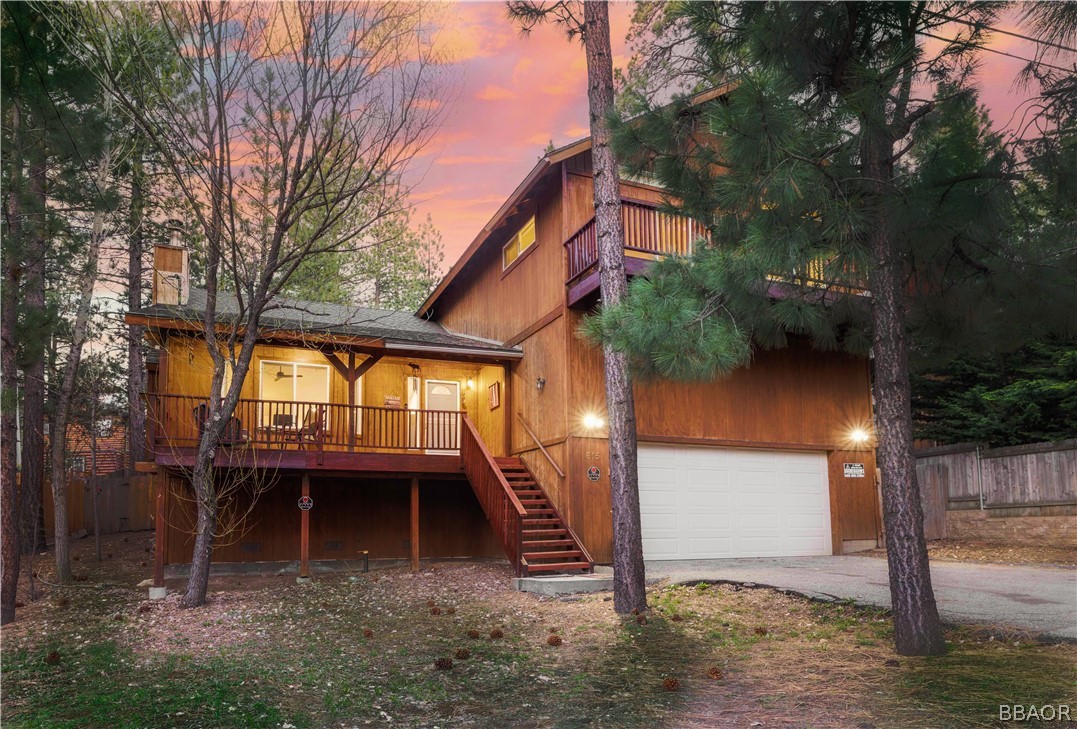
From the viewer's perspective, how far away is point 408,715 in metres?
4.71

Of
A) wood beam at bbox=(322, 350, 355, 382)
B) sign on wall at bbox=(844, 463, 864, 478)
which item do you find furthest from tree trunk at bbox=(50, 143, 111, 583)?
sign on wall at bbox=(844, 463, 864, 478)

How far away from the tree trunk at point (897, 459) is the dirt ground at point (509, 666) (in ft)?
0.78

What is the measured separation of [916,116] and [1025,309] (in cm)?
204

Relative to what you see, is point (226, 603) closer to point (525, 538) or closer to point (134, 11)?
point (525, 538)

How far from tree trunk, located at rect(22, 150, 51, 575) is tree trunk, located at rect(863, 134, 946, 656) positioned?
817 cm

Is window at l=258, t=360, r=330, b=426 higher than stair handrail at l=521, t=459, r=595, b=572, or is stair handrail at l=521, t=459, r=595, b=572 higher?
window at l=258, t=360, r=330, b=426

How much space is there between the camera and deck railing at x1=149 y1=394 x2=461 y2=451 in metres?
11.3

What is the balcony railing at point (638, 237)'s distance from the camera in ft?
37.3

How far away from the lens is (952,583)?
869cm

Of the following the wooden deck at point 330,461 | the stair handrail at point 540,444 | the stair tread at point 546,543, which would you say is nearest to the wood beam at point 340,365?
the wooden deck at point 330,461

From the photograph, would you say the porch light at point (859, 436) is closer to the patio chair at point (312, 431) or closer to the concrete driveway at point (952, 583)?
the concrete driveway at point (952, 583)

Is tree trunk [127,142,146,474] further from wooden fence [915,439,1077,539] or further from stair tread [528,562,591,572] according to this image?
wooden fence [915,439,1077,539]

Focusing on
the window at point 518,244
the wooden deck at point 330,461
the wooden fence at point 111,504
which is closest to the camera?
the wooden deck at point 330,461

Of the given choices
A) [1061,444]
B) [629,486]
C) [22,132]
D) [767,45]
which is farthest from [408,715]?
[1061,444]
